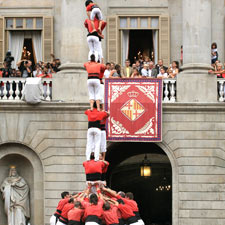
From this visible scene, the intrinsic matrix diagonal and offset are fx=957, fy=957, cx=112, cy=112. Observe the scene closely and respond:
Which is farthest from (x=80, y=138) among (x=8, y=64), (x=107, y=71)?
(x=8, y=64)

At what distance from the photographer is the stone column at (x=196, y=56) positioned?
141ft

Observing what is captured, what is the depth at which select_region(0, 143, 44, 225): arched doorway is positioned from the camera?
43.1 metres

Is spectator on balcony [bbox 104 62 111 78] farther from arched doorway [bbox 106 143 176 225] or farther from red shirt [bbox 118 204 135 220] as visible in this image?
red shirt [bbox 118 204 135 220]

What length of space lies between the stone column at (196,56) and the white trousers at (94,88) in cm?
995

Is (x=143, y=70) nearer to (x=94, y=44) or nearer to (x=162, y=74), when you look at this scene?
(x=162, y=74)

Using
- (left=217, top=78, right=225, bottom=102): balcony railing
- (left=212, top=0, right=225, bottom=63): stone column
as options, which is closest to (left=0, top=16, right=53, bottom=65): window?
(left=212, top=0, right=225, bottom=63): stone column

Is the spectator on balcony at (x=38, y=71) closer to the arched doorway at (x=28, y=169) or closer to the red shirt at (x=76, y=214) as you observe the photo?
the arched doorway at (x=28, y=169)

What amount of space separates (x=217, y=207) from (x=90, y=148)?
35.1 feet

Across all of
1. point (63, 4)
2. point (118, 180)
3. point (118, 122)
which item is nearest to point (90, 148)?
point (118, 122)

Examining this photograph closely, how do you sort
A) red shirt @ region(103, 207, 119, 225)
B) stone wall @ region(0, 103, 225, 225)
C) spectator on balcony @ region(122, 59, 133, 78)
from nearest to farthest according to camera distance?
1. red shirt @ region(103, 207, 119, 225)
2. stone wall @ region(0, 103, 225, 225)
3. spectator on balcony @ region(122, 59, 133, 78)

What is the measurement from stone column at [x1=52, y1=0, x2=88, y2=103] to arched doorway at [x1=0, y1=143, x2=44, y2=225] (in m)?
2.90

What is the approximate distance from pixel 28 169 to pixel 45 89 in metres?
3.74

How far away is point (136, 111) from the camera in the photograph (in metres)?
42.7

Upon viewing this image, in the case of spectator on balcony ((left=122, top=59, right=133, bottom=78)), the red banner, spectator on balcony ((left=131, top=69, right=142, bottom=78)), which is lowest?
the red banner
